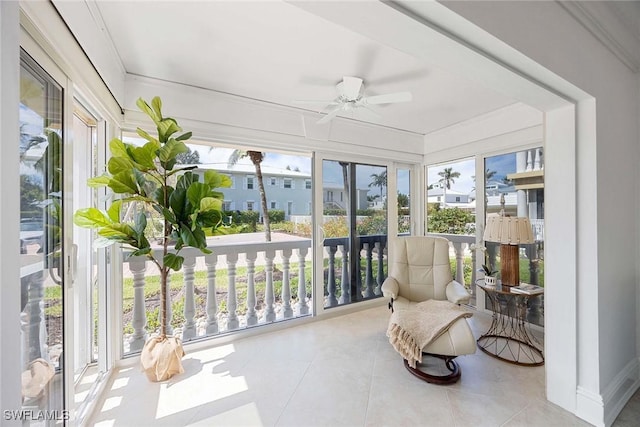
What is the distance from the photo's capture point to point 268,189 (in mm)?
4043

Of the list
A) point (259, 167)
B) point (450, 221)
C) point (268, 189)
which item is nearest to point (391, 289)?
point (450, 221)

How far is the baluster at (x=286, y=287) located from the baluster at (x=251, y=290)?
0.36 m

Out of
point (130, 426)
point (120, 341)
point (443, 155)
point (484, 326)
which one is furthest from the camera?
point (443, 155)

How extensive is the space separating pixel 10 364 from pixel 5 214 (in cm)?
43

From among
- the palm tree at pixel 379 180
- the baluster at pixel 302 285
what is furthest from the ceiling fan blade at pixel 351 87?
the baluster at pixel 302 285

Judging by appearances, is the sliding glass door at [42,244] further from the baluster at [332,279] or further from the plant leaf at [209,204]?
the baluster at [332,279]

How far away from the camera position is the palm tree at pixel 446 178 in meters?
3.54

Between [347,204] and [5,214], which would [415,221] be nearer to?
[347,204]

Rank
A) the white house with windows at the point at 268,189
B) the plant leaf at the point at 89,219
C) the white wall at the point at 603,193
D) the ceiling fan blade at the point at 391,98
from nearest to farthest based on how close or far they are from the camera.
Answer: the white wall at the point at 603,193, the plant leaf at the point at 89,219, the ceiling fan blade at the point at 391,98, the white house with windows at the point at 268,189

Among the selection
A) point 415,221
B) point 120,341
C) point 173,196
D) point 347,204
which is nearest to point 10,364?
point 173,196

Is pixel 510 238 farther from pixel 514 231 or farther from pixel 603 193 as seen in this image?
pixel 603 193

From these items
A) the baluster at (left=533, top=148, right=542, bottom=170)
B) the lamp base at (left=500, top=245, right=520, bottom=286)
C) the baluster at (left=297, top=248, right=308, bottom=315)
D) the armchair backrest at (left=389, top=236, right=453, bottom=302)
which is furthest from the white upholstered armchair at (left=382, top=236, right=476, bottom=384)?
the baluster at (left=533, top=148, right=542, bottom=170)

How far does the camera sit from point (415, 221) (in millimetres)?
3852

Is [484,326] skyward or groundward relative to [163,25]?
groundward
